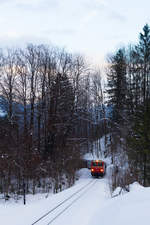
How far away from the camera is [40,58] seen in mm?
34375

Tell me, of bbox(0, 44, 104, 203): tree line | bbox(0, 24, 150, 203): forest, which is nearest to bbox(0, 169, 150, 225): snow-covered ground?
bbox(0, 24, 150, 203): forest

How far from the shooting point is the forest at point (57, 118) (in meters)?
22.2

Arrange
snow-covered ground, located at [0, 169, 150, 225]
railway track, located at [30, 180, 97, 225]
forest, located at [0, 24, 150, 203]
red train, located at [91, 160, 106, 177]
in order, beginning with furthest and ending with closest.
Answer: red train, located at [91, 160, 106, 177] < forest, located at [0, 24, 150, 203] < railway track, located at [30, 180, 97, 225] < snow-covered ground, located at [0, 169, 150, 225]

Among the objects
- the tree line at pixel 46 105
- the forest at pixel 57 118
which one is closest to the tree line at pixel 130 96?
the forest at pixel 57 118

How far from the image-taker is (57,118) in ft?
110

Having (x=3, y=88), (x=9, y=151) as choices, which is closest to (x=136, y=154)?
(x=9, y=151)

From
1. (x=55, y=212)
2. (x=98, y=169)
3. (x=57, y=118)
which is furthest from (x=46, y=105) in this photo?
(x=55, y=212)

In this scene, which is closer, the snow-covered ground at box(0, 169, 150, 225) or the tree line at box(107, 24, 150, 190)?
the snow-covered ground at box(0, 169, 150, 225)

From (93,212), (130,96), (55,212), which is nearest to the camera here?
(93,212)

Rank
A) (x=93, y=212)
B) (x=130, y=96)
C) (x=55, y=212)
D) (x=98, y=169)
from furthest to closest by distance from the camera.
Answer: (x=130, y=96) < (x=98, y=169) < (x=55, y=212) < (x=93, y=212)

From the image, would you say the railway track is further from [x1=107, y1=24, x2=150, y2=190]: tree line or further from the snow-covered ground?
[x1=107, y1=24, x2=150, y2=190]: tree line

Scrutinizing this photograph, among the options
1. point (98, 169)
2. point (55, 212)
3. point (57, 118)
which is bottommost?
point (98, 169)

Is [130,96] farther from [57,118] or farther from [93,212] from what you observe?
[93,212]

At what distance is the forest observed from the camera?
22.2m
